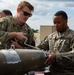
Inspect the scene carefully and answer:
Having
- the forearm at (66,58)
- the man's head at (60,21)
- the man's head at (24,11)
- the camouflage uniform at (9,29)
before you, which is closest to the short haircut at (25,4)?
the man's head at (24,11)

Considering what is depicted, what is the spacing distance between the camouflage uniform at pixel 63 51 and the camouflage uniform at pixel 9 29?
0.45m

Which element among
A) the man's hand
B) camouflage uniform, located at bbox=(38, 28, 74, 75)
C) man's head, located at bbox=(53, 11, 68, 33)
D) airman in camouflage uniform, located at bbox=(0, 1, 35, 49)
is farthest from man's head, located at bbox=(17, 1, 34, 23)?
the man's hand

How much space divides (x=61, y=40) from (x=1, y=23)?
1003 mm

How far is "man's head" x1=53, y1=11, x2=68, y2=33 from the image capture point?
507 cm

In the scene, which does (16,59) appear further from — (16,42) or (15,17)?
(15,17)

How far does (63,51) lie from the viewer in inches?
199

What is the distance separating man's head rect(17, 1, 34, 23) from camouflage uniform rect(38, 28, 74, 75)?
54cm

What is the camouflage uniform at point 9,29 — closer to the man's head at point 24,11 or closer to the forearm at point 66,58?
the man's head at point 24,11

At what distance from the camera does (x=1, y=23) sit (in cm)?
522

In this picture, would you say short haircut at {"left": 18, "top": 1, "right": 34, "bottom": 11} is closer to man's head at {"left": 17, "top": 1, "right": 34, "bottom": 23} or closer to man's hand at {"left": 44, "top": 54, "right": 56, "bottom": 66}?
man's head at {"left": 17, "top": 1, "right": 34, "bottom": 23}

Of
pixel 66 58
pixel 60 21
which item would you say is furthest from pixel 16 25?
pixel 66 58

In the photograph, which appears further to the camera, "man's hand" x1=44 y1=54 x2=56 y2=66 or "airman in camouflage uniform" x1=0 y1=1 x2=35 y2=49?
"airman in camouflage uniform" x1=0 y1=1 x2=35 y2=49

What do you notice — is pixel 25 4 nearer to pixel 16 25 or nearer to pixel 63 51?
pixel 16 25

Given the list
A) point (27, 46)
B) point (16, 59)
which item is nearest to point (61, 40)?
point (27, 46)
